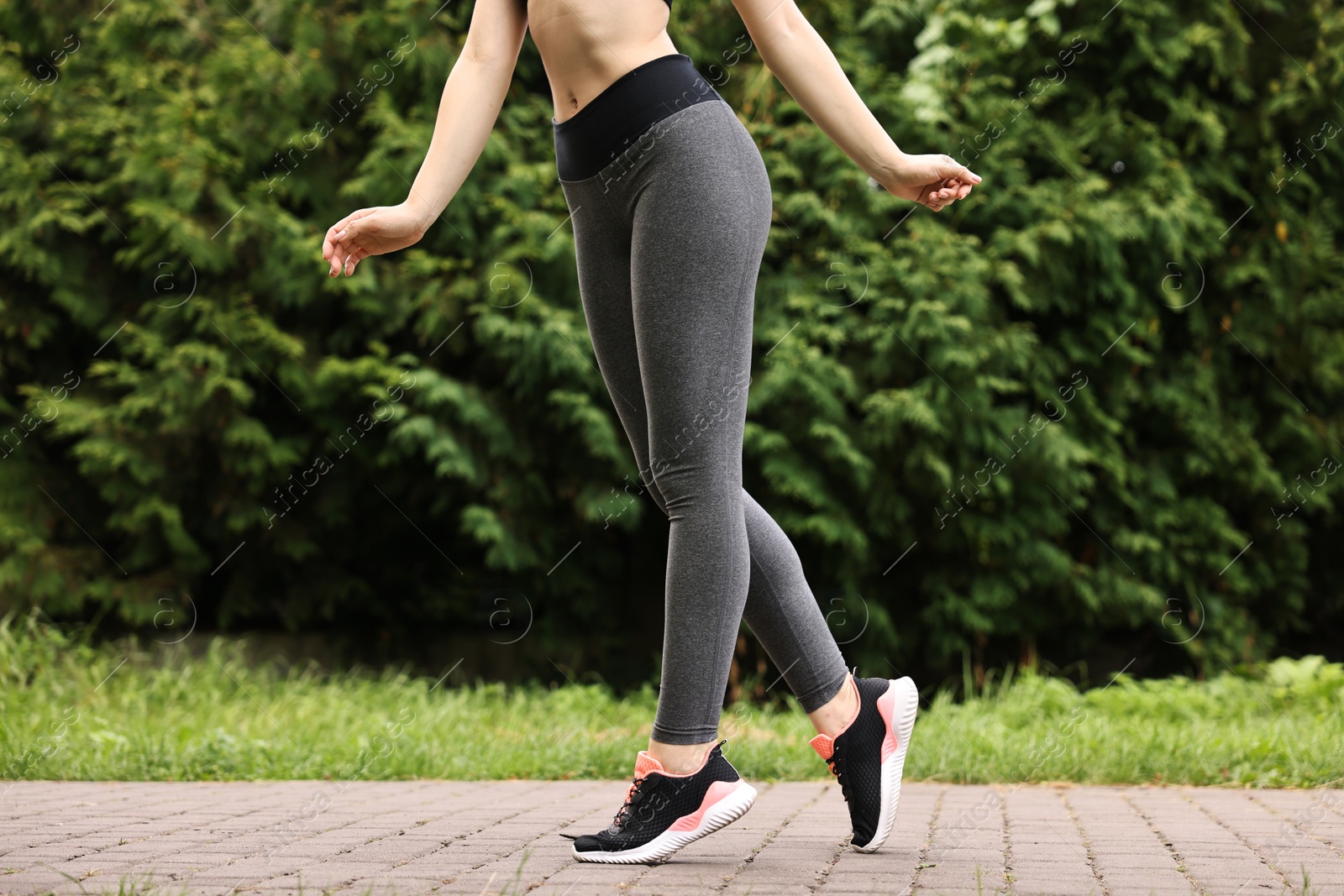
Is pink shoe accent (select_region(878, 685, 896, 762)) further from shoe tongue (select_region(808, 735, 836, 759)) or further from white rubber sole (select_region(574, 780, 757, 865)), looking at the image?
white rubber sole (select_region(574, 780, 757, 865))

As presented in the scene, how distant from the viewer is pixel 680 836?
197 centimetres

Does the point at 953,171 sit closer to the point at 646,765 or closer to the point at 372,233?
the point at 372,233

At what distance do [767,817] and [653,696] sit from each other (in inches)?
112

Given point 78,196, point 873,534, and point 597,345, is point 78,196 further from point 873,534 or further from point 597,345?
point 597,345

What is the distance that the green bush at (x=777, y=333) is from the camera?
541 centimetres

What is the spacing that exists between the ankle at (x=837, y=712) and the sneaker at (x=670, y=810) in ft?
0.59

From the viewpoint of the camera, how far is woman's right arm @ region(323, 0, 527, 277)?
1896 mm

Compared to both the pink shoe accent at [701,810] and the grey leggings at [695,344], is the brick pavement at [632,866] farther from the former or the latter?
the grey leggings at [695,344]

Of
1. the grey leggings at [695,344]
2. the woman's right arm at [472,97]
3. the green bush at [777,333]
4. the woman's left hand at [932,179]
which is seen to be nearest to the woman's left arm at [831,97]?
the woman's left hand at [932,179]

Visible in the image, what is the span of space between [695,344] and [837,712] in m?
0.69

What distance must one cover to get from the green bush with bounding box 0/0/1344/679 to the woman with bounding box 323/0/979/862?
317cm

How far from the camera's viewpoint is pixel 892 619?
5797 mm

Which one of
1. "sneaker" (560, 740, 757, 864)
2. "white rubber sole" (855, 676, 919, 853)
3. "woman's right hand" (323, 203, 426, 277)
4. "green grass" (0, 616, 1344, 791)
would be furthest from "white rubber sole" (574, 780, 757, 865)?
"green grass" (0, 616, 1344, 791)

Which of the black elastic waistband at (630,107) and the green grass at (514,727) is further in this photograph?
the green grass at (514,727)
